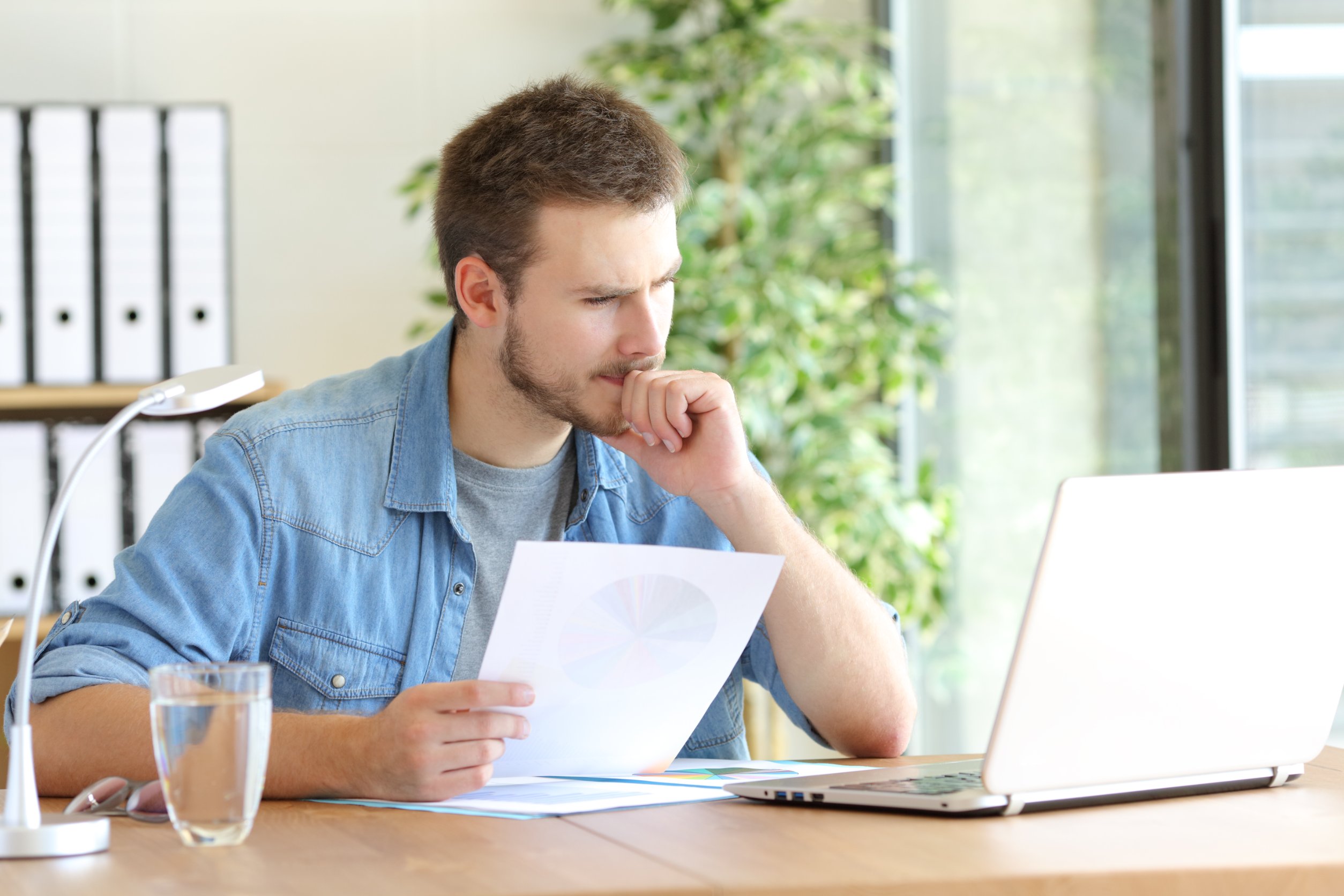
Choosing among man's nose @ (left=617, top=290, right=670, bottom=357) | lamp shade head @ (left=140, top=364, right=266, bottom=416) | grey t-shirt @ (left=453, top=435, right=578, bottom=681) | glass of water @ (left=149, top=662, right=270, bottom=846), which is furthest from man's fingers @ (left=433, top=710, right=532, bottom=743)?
man's nose @ (left=617, top=290, right=670, bottom=357)

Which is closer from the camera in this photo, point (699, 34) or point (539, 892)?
point (539, 892)

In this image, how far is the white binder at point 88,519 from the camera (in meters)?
2.26

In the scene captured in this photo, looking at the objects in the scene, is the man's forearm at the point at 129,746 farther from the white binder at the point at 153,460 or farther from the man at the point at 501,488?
the white binder at the point at 153,460

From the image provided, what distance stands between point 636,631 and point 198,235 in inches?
62.6

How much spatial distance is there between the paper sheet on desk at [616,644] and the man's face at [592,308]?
359mm

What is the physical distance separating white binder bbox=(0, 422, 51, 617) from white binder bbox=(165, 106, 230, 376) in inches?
10.0

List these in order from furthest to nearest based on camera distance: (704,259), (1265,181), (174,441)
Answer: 1. (704,259)
2. (174,441)
3. (1265,181)

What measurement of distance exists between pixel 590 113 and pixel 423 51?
1640 millimetres

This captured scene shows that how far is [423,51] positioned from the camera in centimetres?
288

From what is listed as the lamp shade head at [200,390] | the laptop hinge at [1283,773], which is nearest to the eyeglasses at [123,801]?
the lamp shade head at [200,390]

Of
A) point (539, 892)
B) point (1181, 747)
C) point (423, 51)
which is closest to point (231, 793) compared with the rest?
point (539, 892)

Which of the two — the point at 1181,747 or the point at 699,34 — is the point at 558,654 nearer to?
the point at 1181,747

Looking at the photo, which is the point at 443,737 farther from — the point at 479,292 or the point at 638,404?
the point at 479,292

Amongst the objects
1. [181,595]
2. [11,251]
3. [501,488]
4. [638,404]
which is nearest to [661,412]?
[638,404]
